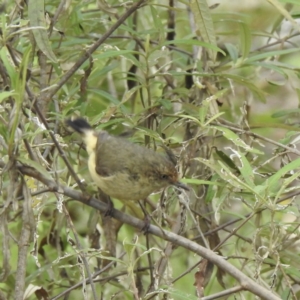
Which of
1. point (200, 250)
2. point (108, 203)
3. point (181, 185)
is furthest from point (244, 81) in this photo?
point (200, 250)

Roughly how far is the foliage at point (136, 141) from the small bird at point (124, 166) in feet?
0.26

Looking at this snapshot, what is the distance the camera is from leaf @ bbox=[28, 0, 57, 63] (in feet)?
8.40

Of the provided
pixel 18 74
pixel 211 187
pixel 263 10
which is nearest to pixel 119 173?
pixel 211 187

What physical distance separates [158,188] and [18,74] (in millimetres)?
1095

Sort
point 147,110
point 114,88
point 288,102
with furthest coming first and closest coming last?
point 288,102 → point 114,88 → point 147,110

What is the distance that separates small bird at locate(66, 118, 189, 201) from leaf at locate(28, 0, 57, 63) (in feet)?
1.70

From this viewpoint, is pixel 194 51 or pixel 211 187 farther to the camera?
pixel 194 51

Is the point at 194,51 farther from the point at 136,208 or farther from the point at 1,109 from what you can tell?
the point at 1,109

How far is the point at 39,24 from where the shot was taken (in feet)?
8.46

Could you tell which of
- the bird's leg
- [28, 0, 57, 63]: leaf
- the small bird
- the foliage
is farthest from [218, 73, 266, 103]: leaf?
[28, 0, 57, 63]: leaf

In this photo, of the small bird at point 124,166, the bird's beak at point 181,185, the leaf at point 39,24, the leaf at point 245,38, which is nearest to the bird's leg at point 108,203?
the small bird at point 124,166

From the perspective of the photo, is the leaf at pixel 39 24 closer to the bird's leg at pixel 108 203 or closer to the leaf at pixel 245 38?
the bird's leg at pixel 108 203

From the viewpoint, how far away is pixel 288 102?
7219 mm

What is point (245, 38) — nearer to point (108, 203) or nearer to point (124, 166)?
point (124, 166)
